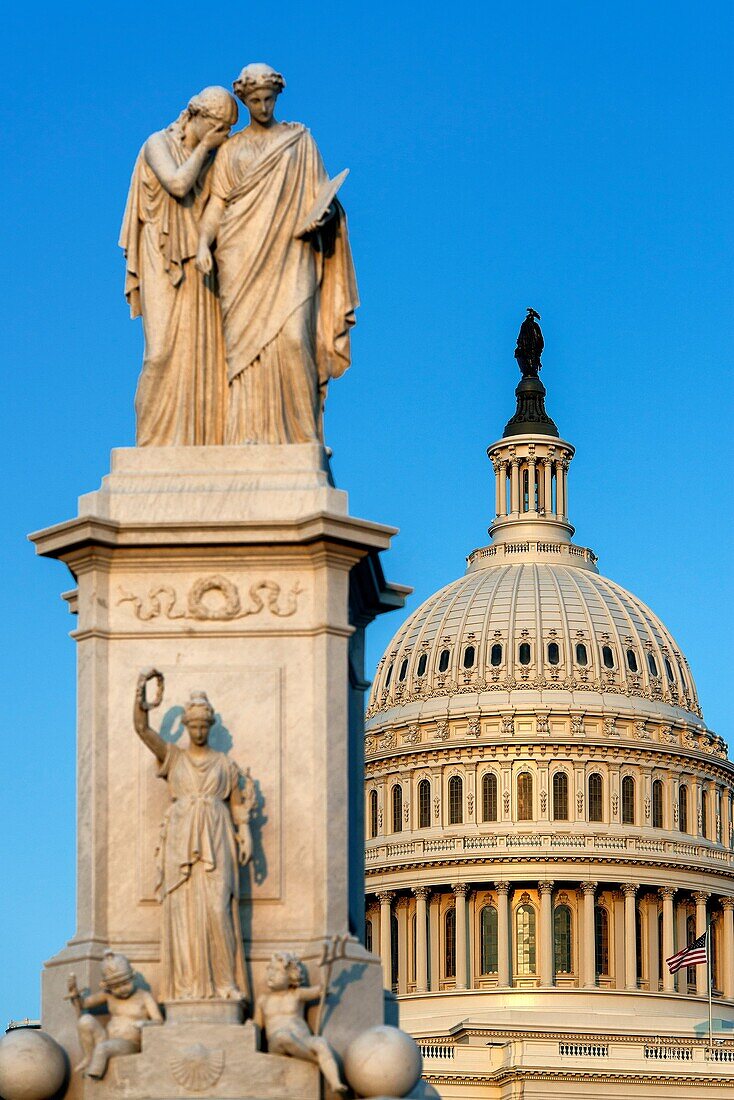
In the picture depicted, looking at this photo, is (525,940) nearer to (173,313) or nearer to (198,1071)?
(173,313)

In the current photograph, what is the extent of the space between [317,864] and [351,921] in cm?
101

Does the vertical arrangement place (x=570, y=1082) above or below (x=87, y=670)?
below

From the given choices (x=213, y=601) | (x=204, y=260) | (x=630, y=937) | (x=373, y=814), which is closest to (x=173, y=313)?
(x=204, y=260)

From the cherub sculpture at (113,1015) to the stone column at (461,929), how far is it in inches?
5738

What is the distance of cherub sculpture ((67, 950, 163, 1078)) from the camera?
17.2 m

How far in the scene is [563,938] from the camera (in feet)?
543

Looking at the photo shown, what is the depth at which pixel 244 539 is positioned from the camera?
18.4m

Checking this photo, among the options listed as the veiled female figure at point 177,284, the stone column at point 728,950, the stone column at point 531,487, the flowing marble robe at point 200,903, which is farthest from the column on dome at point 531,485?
the flowing marble robe at point 200,903

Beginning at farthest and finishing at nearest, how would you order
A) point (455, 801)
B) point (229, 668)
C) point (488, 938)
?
point (455, 801), point (488, 938), point (229, 668)

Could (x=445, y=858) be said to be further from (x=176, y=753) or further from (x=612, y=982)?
(x=176, y=753)

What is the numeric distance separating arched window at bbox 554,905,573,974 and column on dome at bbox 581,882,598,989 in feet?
4.01

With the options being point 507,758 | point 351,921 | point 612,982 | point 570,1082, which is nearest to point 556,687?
point 507,758

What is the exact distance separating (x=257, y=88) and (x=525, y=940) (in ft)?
486

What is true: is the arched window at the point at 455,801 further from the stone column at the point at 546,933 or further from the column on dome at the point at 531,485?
the column on dome at the point at 531,485
